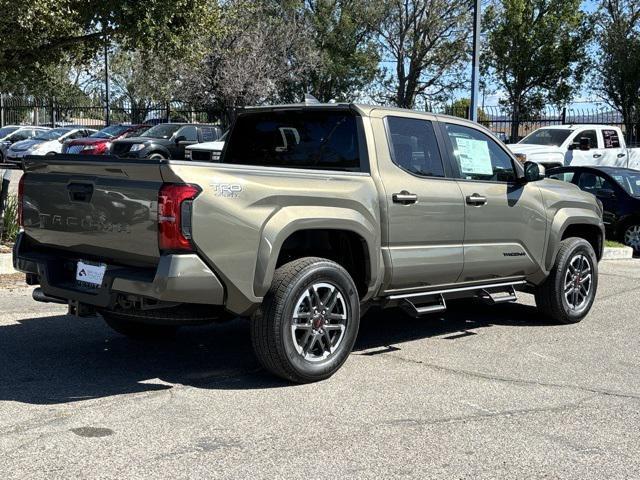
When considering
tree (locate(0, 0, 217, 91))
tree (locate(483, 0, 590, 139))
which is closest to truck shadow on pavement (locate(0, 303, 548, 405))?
tree (locate(0, 0, 217, 91))

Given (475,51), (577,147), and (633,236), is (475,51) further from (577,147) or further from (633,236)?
(633,236)

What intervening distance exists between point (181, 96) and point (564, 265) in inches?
1209

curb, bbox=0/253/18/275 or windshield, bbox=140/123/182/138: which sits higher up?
windshield, bbox=140/123/182/138

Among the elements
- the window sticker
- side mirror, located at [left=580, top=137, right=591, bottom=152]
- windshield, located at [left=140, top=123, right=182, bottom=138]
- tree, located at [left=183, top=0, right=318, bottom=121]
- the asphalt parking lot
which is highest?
tree, located at [left=183, top=0, right=318, bottom=121]

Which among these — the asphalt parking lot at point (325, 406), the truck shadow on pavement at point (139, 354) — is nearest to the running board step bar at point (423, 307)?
the asphalt parking lot at point (325, 406)

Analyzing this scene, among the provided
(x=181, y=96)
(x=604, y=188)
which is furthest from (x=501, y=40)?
(x=604, y=188)

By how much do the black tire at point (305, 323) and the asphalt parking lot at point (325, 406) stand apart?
168 mm

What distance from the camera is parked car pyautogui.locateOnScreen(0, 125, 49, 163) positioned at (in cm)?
3005

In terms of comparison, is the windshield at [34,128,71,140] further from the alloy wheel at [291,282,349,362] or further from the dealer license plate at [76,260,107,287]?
the alloy wheel at [291,282,349,362]

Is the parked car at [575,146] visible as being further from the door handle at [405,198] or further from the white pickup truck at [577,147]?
the door handle at [405,198]

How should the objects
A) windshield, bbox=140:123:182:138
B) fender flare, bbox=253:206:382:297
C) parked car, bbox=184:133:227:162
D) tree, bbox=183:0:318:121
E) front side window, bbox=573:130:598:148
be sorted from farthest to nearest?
tree, bbox=183:0:318:121 < windshield, bbox=140:123:182:138 < front side window, bbox=573:130:598:148 < parked car, bbox=184:133:227:162 < fender flare, bbox=253:206:382:297

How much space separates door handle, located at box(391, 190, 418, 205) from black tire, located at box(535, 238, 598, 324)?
7.43ft

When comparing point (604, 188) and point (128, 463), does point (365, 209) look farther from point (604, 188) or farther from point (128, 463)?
point (604, 188)

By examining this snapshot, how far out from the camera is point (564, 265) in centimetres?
761
